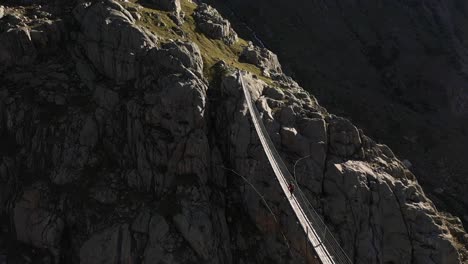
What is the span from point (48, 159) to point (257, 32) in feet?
339

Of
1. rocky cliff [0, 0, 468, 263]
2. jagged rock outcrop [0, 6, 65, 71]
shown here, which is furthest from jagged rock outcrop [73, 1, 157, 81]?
jagged rock outcrop [0, 6, 65, 71]

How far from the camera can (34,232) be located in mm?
46594

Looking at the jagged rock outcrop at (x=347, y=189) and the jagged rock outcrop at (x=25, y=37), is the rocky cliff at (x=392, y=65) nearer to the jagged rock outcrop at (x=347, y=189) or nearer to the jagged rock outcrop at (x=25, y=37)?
the jagged rock outcrop at (x=347, y=189)

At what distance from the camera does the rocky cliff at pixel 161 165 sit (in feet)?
151

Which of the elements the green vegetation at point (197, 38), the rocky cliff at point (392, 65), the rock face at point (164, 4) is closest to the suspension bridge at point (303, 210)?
the green vegetation at point (197, 38)

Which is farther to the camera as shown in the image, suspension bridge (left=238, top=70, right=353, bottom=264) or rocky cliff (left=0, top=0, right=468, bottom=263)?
rocky cliff (left=0, top=0, right=468, bottom=263)

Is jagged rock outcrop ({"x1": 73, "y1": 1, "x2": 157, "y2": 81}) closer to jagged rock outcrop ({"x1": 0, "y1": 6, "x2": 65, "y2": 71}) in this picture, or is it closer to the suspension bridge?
jagged rock outcrop ({"x1": 0, "y1": 6, "x2": 65, "y2": 71})

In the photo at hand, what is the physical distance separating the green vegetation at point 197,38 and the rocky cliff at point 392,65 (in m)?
42.7

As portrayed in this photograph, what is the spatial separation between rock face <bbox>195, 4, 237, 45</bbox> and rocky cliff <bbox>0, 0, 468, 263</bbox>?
17.0 meters

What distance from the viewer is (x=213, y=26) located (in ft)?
246

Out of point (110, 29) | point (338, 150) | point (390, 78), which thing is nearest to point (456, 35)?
point (390, 78)

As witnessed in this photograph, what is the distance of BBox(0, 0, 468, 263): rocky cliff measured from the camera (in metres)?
46.2

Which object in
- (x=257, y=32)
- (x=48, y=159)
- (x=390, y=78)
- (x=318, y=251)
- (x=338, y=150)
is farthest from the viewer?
(x=257, y=32)

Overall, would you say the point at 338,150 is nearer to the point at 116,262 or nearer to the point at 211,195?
the point at 211,195
